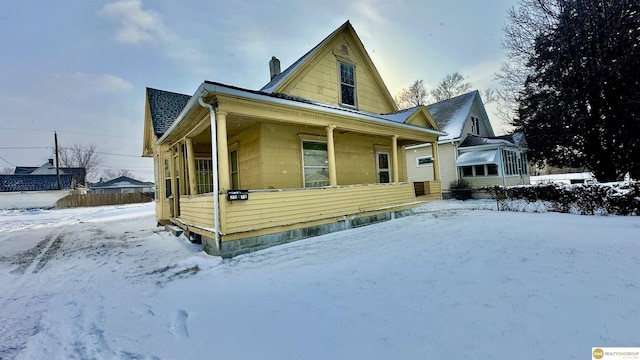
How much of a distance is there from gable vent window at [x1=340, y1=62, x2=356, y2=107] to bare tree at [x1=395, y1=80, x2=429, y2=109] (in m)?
23.3

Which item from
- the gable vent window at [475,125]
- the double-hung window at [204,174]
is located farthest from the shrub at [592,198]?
the double-hung window at [204,174]

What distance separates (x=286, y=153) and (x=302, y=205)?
1846 mm

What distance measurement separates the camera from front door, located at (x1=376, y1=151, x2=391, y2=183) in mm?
11031

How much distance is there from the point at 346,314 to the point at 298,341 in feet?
2.14

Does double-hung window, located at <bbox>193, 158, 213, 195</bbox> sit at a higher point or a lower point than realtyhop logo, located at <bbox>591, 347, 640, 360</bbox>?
higher

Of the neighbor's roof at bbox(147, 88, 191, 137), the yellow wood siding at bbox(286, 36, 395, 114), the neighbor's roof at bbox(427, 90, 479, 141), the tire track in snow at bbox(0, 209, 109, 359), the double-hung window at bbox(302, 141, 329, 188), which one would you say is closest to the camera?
the tire track in snow at bbox(0, 209, 109, 359)

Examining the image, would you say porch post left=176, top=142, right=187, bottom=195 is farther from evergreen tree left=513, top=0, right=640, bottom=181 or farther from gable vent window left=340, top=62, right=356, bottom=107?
evergreen tree left=513, top=0, right=640, bottom=181

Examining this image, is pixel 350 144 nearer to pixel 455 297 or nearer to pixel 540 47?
pixel 455 297

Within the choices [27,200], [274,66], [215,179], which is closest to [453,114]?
[274,66]

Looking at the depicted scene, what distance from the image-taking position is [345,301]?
3.20m

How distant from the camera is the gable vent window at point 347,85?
10.5 metres

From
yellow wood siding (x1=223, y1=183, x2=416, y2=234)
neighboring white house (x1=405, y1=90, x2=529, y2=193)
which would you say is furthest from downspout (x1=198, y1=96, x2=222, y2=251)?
neighboring white house (x1=405, y1=90, x2=529, y2=193)

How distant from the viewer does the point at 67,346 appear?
8.55ft

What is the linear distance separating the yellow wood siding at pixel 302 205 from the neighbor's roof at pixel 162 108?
646cm
